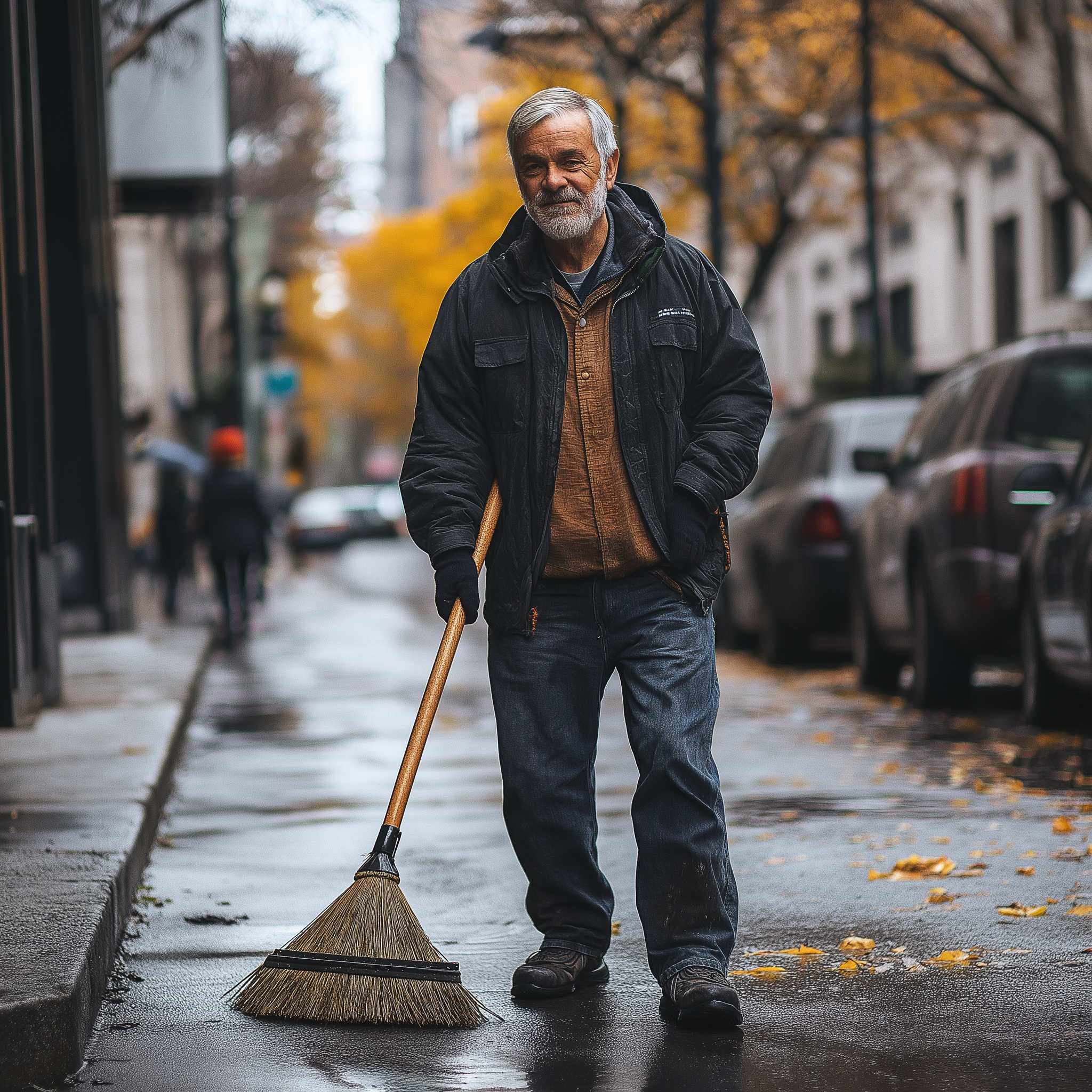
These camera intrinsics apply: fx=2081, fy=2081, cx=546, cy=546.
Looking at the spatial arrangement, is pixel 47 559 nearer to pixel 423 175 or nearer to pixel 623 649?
pixel 623 649

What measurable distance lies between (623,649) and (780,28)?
24022mm

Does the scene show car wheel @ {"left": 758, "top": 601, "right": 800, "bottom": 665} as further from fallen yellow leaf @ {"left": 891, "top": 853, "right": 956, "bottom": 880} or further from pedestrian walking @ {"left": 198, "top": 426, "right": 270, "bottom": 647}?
fallen yellow leaf @ {"left": 891, "top": 853, "right": 956, "bottom": 880}

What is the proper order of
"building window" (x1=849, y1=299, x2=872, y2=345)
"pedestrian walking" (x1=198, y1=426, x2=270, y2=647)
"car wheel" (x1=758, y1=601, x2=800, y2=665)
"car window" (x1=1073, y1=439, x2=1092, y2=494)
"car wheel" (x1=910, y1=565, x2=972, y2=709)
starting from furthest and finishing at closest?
"building window" (x1=849, y1=299, x2=872, y2=345) < "pedestrian walking" (x1=198, y1=426, x2=270, y2=647) < "car wheel" (x1=758, y1=601, x2=800, y2=665) < "car wheel" (x1=910, y1=565, x2=972, y2=709) < "car window" (x1=1073, y1=439, x2=1092, y2=494)

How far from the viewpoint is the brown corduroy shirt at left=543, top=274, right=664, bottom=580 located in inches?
181

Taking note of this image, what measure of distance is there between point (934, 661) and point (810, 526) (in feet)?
8.27

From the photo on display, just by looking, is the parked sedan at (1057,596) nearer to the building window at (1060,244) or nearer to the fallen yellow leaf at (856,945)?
the fallen yellow leaf at (856,945)

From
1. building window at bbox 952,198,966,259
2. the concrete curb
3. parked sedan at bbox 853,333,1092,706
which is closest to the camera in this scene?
the concrete curb

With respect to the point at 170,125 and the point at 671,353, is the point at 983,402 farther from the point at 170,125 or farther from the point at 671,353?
the point at 170,125

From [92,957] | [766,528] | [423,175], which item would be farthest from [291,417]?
[423,175]

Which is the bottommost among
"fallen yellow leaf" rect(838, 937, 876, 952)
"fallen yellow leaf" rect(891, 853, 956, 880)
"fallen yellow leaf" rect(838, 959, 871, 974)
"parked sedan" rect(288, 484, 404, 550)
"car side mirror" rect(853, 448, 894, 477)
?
"parked sedan" rect(288, 484, 404, 550)

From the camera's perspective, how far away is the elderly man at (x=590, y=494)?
455 centimetres

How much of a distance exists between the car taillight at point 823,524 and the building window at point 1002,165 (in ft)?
75.0

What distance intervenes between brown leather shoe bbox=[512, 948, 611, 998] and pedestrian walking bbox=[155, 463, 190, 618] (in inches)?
649

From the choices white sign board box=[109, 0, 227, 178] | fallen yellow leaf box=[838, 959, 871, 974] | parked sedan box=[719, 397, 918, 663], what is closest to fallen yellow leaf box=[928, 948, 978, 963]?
fallen yellow leaf box=[838, 959, 871, 974]
